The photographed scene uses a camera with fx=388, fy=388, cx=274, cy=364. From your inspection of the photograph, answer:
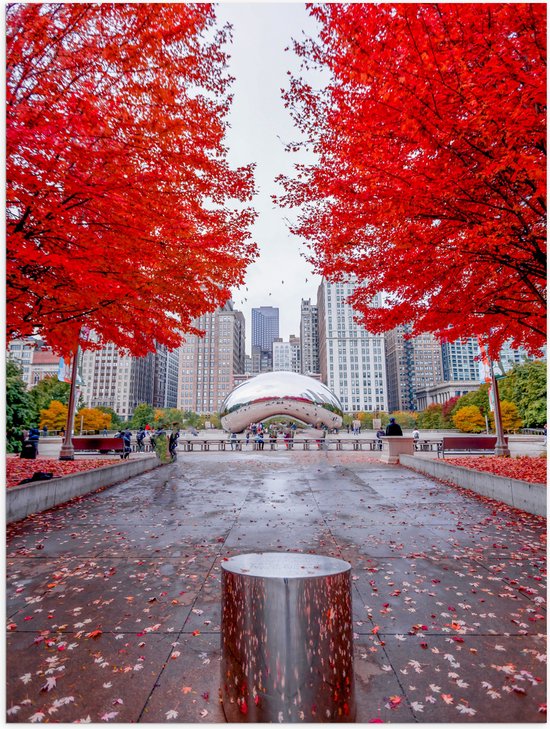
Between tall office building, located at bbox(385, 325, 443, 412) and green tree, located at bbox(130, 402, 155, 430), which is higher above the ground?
tall office building, located at bbox(385, 325, 443, 412)

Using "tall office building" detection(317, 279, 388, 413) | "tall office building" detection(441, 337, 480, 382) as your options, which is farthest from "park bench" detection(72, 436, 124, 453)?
"tall office building" detection(441, 337, 480, 382)

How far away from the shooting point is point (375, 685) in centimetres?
270

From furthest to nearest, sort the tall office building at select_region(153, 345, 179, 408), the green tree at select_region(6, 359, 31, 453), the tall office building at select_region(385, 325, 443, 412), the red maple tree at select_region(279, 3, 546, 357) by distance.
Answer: the tall office building at select_region(153, 345, 179, 408), the tall office building at select_region(385, 325, 443, 412), the green tree at select_region(6, 359, 31, 453), the red maple tree at select_region(279, 3, 546, 357)

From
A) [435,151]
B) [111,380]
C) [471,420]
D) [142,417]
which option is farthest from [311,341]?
[435,151]

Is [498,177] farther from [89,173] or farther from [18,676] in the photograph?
[18,676]

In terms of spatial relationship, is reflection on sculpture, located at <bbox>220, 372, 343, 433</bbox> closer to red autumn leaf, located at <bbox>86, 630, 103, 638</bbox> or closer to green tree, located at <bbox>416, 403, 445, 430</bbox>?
red autumn leaf, located at <bbox>86, 630, 103, 638</bbox>

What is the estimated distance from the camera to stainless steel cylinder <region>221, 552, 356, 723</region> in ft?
7.13

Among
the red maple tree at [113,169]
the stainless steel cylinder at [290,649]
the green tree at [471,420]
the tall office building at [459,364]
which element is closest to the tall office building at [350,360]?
the tall office building at [459,364]

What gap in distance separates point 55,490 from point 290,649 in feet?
26.7

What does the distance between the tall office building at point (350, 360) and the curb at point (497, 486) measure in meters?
126

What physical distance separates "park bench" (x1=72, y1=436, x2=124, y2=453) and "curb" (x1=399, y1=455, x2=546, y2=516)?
1304cm

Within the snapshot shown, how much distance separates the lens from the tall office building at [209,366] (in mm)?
159750

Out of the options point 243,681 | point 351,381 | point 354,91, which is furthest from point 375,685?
point 351,381

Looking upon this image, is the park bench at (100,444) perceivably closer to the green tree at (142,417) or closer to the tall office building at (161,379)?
the green tree at (142,417)
